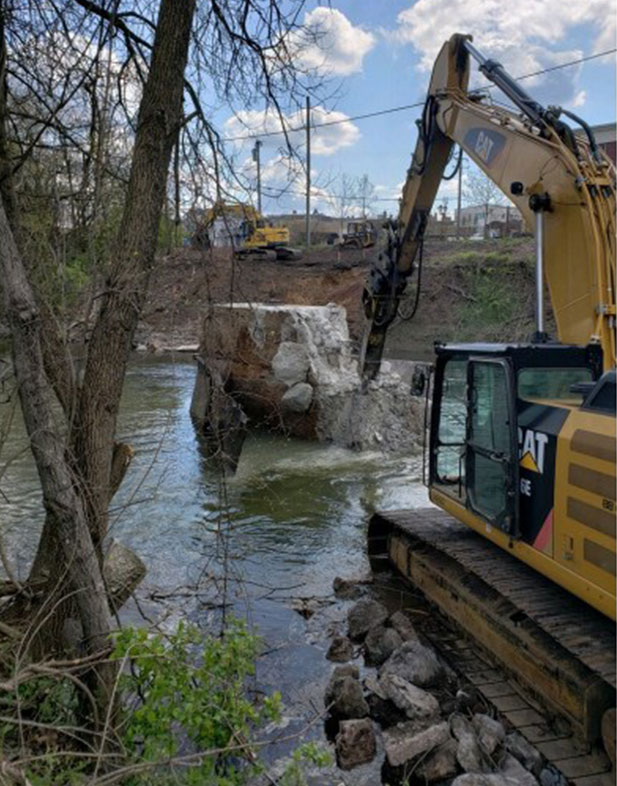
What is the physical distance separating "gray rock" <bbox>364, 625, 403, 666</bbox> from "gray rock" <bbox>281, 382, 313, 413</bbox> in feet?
23.5

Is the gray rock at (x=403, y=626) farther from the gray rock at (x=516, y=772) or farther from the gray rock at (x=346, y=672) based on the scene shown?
the gray rock at (x=516, y=772)

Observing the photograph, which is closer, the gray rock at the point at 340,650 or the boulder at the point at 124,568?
the gray rock at the point at 340,650

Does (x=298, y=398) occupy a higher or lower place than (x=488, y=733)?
higher

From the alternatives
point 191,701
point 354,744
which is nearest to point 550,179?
point 354,744

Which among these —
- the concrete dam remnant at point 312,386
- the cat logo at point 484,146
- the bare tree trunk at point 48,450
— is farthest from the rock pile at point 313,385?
the bare tree trunk at point 48,450

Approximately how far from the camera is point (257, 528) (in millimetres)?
8734

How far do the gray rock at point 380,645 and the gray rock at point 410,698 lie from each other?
608mm

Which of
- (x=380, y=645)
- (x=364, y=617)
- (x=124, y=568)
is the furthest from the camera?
(x=124, y=568)

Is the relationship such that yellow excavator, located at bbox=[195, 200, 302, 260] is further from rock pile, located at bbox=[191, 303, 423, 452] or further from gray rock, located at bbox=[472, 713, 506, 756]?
rock pile, located at bbox=[191, 303, 423, 452]

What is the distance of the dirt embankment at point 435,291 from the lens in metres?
23.3

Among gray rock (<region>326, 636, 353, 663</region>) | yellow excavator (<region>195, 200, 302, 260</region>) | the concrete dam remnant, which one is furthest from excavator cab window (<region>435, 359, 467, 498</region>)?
the concrete dam remnant

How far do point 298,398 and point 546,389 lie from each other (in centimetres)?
801

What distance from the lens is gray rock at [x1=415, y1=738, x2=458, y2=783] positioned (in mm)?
4078

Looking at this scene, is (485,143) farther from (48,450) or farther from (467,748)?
(467,748)
